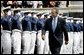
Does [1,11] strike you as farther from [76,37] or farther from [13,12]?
[76,37]

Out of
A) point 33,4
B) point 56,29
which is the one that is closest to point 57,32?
point 56,29

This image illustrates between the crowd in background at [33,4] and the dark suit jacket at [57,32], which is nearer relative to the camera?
the dark suit jacket at [57,32]

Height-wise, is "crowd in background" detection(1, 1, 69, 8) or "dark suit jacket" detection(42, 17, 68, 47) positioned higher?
"dark suit jacket" detection(42, 17, 68, 47)

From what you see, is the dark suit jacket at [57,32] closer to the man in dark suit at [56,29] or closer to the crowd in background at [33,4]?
the man in dark suit at [56,29]

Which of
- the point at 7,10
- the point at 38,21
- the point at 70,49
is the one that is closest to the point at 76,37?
the point at 70,49

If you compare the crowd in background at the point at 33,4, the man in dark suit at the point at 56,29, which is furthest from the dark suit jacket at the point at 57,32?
the crowd in background at the point at 33,4

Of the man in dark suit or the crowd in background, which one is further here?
the crowd in background

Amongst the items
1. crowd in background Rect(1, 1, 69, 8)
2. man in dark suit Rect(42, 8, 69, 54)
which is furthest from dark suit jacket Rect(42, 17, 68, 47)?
crowd in background Rect(1, 1, 69, 8)

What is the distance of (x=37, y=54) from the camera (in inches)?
804

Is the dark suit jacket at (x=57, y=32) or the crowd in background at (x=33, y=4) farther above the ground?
the dark suit jacket at (x=57, y=32)

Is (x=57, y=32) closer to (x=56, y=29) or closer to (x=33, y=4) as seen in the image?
(x=56, y=29)

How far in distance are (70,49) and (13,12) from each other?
297 cm

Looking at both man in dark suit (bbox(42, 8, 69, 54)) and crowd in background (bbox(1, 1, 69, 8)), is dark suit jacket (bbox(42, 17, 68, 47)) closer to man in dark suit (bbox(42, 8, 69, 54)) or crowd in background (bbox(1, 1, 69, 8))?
man in dark suit (bbox(42, 8, 69, 54))

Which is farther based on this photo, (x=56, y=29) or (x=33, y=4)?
(x=33, y=4)
